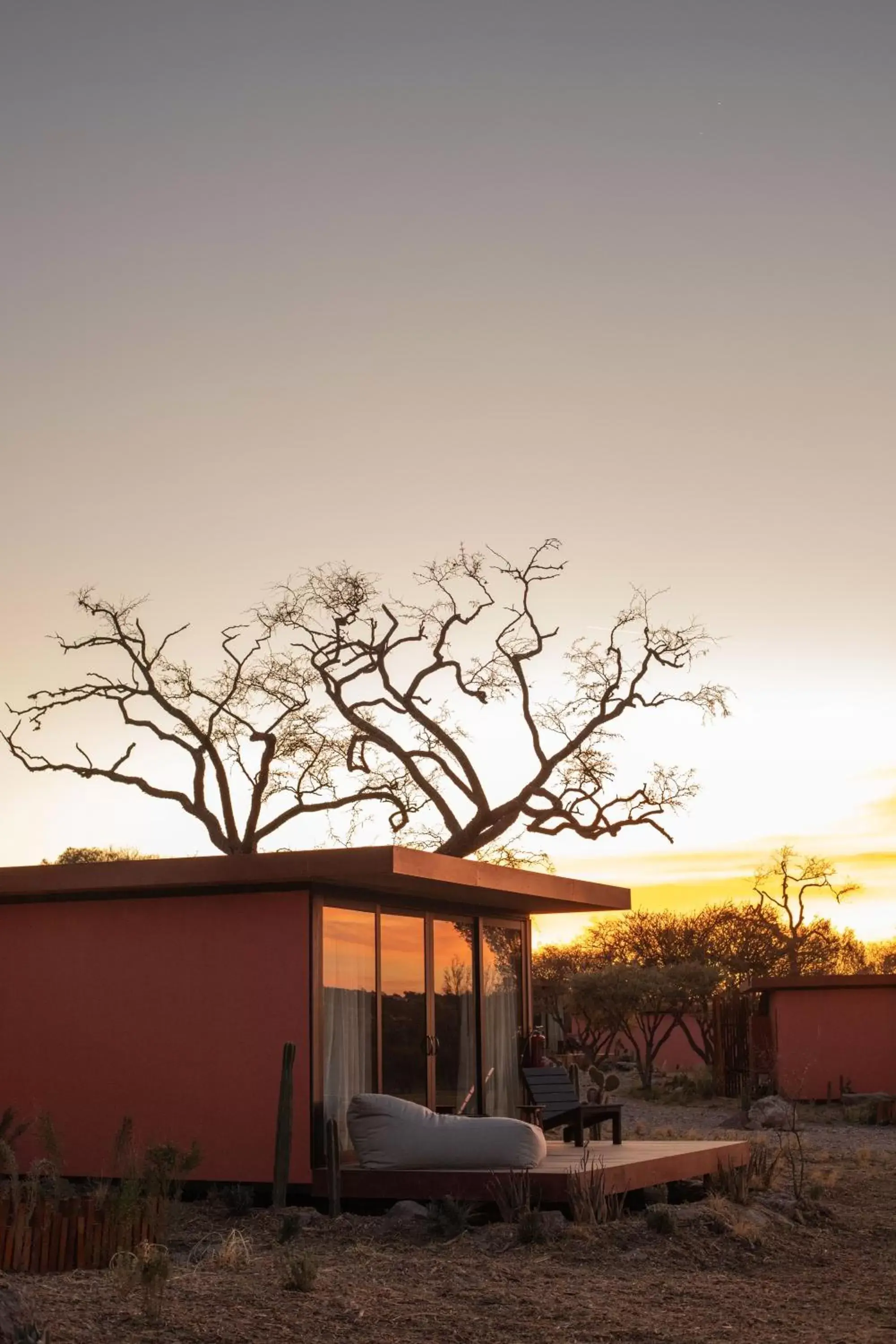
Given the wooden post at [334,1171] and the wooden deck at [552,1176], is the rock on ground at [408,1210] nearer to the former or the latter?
the wooden deck at [552,1176]

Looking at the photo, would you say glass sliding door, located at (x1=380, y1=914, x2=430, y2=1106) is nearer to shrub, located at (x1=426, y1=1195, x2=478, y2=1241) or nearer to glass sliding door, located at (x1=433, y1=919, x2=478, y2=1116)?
glass sliding door, located at (x1=433, y1=919, x2=478, y2=1116)

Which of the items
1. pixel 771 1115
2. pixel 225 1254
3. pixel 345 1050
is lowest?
pixel 771 1115

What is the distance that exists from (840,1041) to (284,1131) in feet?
59.4

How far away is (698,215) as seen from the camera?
13.5 meters

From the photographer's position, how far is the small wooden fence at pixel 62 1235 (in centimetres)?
769

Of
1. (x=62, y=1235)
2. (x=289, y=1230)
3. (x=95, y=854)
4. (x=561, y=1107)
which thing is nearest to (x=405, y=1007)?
(x=561, y=1107)

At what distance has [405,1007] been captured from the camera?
42.2 ft

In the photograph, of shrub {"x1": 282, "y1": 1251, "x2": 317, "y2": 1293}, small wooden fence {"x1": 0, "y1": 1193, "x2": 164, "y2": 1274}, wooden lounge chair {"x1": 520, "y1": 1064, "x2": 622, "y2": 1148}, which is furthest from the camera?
wooden lounge chair {"x1": 520, "y1": 1064, "x2": 622, "y2": 1148}

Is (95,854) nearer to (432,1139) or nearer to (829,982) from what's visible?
(829,982)

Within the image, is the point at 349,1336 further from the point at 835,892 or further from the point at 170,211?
the point at 835,892

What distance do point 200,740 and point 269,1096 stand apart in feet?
54.0

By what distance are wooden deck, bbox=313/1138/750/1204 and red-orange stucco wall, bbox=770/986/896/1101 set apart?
15.1m

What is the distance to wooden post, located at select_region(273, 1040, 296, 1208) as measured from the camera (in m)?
10.6

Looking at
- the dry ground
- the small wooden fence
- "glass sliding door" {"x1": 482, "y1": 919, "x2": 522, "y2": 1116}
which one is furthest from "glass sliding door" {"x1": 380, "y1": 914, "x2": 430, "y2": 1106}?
the small wooden fence
